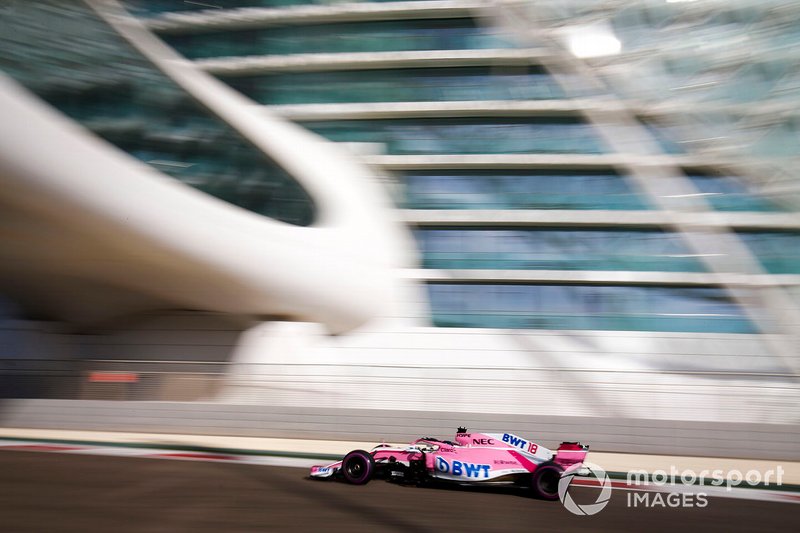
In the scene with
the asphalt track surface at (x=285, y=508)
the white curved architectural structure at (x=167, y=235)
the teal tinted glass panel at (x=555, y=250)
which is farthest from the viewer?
the teal tinted glass panel at (x=555, y=250)

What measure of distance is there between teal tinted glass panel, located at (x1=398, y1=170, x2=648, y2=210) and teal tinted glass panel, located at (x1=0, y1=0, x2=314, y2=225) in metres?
10.5

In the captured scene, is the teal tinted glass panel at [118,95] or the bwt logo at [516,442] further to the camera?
the teal tinted glass panel at [118,95]

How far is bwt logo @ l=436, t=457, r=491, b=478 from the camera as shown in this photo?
6012 mm

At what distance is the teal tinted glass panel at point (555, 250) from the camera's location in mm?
23453

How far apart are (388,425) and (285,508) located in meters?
6.54

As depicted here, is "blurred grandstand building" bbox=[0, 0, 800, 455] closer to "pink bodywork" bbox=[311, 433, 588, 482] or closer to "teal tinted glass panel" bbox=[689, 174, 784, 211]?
"teal tinted glass panel" bbox=[689, 174, 784, 211]

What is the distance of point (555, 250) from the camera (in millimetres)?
23734

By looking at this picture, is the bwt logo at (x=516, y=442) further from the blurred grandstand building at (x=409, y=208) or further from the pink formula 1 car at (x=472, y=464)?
the blurred grandstand building at (x=409, y=208)

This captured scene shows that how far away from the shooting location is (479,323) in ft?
77.0

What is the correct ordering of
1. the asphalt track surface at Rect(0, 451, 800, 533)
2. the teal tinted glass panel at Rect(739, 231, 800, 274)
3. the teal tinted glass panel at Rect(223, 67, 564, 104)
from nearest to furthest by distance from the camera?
the asphalt track surface at Rect(0, 451, 800, 533) → the teal tinted glass panel at Rect(739, 231, 800, 274) → the teal tinted glass panel at Rect(223, 67, 564, 104)

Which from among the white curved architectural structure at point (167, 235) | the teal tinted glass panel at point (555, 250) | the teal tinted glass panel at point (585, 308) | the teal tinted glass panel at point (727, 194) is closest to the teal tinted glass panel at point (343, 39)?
the white curved architectural structure at point (167, 235)

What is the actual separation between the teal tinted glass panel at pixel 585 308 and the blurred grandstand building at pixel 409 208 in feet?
0.23

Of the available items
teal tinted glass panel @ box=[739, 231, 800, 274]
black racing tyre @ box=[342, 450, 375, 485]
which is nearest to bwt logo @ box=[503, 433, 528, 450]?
black racing tyre @ box=[342, 450, 375, 485]

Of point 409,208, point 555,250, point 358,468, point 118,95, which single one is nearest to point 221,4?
point 409,208
